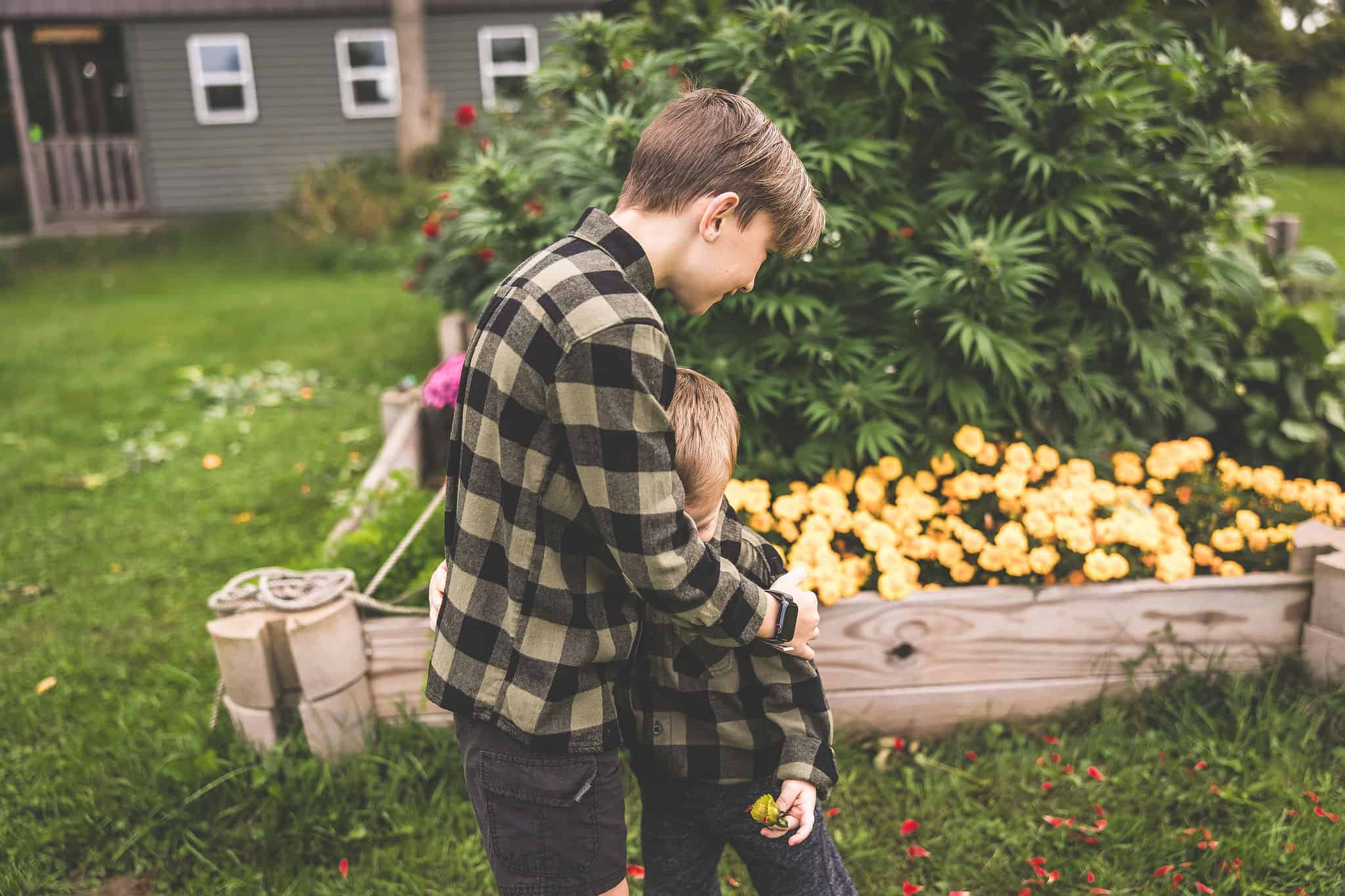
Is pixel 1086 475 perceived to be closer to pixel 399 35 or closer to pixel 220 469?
pixel 220 469

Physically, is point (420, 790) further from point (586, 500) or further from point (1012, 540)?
point (1012, 540)

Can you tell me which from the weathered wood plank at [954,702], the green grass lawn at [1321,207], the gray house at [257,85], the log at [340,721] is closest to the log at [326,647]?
the log at [340,721]

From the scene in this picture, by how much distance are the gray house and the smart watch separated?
15.4 metres

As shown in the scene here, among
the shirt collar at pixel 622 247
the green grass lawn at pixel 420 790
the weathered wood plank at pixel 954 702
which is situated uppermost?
the shirt collar at pixel 622 247

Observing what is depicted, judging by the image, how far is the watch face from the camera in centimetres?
146

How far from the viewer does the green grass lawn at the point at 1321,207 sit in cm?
876

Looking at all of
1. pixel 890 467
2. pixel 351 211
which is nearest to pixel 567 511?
pixel 890 467

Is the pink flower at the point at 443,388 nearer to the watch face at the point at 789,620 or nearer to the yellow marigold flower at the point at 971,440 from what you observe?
the yellow marigold flower at the point at 971,440

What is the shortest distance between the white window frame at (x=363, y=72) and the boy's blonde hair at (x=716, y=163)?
16157 millimetres

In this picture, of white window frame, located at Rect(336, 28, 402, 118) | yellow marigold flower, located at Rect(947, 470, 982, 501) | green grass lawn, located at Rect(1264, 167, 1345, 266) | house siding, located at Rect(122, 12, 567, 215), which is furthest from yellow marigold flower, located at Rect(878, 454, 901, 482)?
white window frame, located at Rect(336, 28, 402, 118)

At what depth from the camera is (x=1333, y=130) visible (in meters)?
15.2

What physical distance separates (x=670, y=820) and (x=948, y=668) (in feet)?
3.96

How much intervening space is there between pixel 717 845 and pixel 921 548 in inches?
47.7

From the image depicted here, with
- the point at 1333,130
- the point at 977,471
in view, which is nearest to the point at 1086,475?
the point at 977,471
